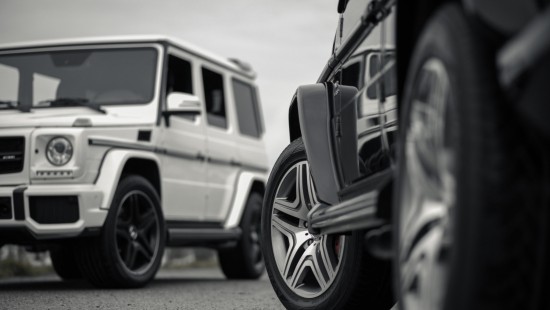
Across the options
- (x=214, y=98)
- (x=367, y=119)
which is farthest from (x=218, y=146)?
(x=367, y=119)

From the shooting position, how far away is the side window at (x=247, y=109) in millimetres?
10297

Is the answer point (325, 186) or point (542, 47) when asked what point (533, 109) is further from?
point (325, 186)

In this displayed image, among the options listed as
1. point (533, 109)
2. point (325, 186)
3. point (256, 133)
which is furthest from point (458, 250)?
point (256, 133)

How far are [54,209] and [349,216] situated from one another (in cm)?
397

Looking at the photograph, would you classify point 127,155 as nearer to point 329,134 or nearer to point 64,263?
point 64,263

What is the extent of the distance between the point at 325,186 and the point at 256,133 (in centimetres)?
653

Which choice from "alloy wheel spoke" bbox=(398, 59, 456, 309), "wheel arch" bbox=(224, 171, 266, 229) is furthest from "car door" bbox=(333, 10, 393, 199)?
"wheel arch" bbox=(224, 171, 266, 229)

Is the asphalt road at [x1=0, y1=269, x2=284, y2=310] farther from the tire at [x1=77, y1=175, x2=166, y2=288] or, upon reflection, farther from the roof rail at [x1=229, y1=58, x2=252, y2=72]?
the roof rail at [x1=229, y1=58, x2=252, y2=72]

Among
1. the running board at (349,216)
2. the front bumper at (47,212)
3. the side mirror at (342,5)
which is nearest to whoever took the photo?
the running board at (349,216)

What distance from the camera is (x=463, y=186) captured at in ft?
6.38

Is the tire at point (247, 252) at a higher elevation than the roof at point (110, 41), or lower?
lower

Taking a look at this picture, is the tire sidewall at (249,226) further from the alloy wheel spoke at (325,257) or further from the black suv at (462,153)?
the black suv at (462,153)

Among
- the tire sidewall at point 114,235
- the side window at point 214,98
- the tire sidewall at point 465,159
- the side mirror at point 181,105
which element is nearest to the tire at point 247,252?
the side window at point 214,98

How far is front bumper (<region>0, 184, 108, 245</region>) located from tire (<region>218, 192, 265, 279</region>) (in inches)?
119
